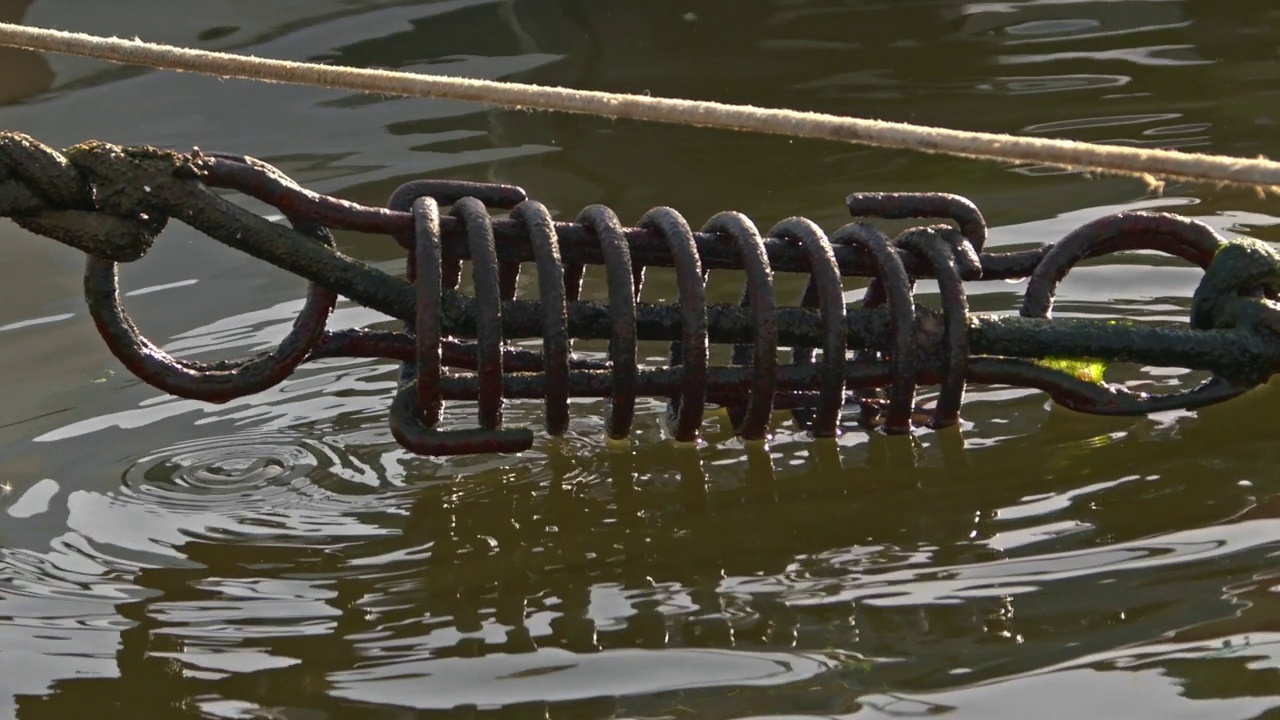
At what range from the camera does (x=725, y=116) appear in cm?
233

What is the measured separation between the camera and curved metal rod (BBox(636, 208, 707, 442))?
7.27 ft

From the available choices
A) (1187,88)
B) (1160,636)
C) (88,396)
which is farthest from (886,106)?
(1160,636)

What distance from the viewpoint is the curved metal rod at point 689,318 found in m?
2.22

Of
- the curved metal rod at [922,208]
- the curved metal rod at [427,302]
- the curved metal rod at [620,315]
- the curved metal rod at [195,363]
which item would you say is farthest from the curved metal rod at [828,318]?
the curved metal rod at [195,363]

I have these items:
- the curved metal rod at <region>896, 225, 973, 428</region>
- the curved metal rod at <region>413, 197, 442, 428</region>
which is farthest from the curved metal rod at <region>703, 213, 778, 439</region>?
the curved metal rod at <region>413, 197, 442, 428</region>

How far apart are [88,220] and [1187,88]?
3.66 m

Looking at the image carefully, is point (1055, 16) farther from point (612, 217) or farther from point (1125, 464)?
point (612, 217)

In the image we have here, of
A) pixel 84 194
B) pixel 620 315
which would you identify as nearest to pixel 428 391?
pixel 620 315

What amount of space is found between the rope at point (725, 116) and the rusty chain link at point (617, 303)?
0.52 feet

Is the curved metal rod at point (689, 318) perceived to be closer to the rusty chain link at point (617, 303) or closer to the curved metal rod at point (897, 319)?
the rusty chain link at point (617, 303)

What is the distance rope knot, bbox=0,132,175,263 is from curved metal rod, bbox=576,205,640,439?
0.60 m

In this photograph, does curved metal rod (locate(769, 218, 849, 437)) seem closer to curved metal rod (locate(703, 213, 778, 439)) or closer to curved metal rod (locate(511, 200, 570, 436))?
curved metal rod (locate(703, 213, 778, 439))

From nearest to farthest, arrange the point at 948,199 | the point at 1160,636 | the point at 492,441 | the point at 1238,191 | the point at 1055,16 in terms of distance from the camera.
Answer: the point at 1160,636 < the point at 492,441 < the point at 948,199 < the point at 1238,191 < the point at 1055,16

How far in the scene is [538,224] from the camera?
2.22 m
